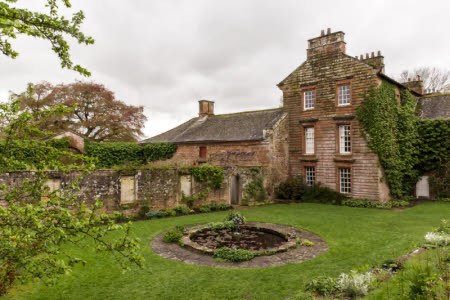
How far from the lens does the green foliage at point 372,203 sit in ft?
66.0

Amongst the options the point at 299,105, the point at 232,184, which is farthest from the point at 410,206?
the point at 232,184

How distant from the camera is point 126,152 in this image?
93.2 ft

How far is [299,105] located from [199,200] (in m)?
11.4

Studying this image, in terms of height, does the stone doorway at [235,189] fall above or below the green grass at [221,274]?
above

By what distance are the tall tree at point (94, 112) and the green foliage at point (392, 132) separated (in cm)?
2881

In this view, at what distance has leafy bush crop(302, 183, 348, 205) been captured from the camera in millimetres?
21975

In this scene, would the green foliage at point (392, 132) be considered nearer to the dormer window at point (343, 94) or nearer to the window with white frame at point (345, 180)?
the dormer window at point (343, 94)

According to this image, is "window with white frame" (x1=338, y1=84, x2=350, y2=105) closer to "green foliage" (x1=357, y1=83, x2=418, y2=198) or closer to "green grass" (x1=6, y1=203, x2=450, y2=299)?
"green foliage" (x1=357, y1=83, x2=418, y2=198)

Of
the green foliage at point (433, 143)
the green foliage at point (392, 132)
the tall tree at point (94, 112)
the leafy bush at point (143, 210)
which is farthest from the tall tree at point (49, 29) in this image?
the tall tree at point (94, 112)

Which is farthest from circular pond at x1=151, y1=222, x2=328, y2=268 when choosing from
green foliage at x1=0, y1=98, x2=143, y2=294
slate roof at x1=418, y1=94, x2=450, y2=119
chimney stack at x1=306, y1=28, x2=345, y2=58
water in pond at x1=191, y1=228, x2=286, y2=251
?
slate roof at x1=418, y1=94, x2=450, y2=119

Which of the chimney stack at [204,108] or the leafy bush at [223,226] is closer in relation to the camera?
the leafy bush at [223,226]

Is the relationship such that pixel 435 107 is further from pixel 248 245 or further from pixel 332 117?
pixel 248 245

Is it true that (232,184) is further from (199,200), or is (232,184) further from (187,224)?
(187,224)

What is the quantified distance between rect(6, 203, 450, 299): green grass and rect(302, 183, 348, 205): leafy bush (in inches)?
300
